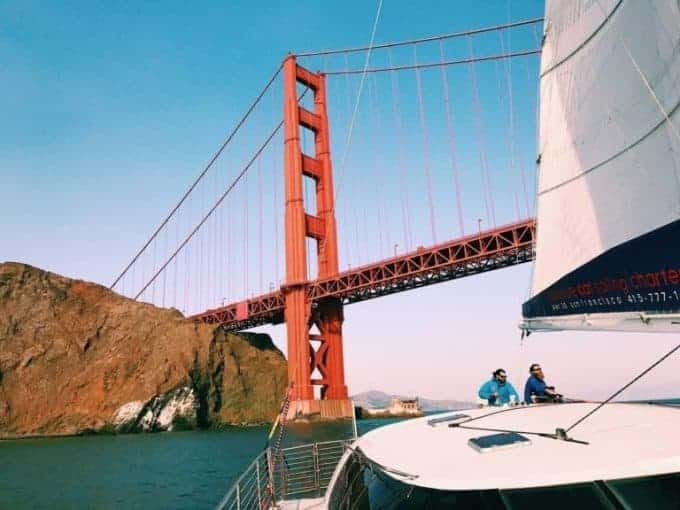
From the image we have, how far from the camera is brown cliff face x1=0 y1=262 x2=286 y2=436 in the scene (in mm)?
64250

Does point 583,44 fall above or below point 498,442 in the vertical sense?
above

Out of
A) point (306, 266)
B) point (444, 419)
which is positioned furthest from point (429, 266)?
point (444, 419)

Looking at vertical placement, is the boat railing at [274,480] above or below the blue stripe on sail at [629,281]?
below

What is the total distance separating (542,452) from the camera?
10.9ft

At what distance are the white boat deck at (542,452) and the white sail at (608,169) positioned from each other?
1.11m

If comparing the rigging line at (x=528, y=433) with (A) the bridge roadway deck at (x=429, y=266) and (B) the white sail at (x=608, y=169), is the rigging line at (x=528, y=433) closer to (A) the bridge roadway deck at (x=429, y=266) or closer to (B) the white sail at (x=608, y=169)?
(B) the white sail at (x=608, y=169)

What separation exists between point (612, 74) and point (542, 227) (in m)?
2.13

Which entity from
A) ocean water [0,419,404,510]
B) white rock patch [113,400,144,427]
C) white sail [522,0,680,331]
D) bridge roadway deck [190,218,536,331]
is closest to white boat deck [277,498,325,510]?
white sail [522,0,680,331]

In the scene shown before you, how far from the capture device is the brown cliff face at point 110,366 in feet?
211

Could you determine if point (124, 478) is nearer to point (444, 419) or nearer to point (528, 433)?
point (444, 419)

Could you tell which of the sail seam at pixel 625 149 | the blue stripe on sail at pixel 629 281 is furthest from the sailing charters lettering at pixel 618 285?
the sail seam at pixel 625 149

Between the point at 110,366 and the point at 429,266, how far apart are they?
148 ft

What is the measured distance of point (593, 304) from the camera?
18.6ft

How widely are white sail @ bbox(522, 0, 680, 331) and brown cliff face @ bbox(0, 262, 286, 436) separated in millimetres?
65052
